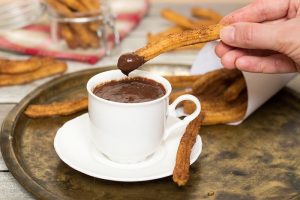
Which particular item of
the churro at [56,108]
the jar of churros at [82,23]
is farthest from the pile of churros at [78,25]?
the churro at [56,108]

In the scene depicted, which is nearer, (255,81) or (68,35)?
(255,81)

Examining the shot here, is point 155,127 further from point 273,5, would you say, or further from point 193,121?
point 273,5

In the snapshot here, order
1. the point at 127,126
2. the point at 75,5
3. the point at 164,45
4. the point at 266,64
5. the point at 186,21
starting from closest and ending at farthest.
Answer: the point at 127,126 → the point at 164,45 → the point at 266,64 → the point at 75,5 → the point at 186,21

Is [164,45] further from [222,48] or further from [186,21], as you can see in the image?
[186,21]

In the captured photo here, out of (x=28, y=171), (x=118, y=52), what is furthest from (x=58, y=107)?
(x=118, y=52)

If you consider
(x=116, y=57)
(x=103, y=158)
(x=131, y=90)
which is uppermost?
(x=131, y=90)

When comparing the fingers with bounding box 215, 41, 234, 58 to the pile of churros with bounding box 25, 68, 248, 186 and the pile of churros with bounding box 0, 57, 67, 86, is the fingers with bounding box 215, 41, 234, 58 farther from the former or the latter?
the pile of churros with bounding box 0, 57, 67, 86

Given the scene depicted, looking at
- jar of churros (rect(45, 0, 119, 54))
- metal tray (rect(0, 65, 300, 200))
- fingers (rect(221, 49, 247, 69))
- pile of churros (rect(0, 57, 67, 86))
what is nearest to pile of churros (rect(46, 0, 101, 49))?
jar of churros (rect(45, 0, 119, 54))

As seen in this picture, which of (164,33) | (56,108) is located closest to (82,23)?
(164,33)
